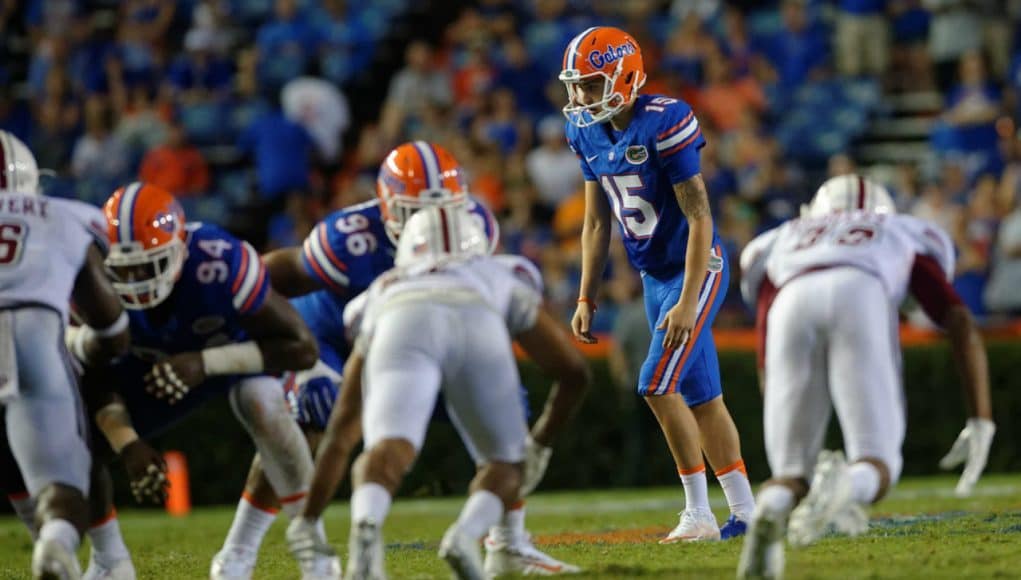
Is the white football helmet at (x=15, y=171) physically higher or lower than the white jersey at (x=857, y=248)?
higher

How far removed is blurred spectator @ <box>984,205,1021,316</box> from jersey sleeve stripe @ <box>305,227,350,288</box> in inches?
284

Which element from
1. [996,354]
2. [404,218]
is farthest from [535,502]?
[404,218]

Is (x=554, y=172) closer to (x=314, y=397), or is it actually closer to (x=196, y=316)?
(x=314, y=397)

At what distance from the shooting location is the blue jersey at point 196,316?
5.88 metres

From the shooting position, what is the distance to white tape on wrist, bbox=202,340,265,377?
19.0 feet

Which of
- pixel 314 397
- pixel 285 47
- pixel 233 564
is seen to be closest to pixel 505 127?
pixel 285 47

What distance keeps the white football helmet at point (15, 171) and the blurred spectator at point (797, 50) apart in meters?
10.5

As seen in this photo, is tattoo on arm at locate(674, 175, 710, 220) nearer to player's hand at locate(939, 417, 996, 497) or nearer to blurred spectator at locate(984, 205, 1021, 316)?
player's hand at locate(939, 417, 996, 497)

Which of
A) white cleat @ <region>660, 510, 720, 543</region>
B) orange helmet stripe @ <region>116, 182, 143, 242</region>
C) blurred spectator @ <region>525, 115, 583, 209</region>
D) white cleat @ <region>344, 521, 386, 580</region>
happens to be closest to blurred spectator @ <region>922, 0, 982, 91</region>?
blurred spectator @ <region>525, 115, 583, 209</region>

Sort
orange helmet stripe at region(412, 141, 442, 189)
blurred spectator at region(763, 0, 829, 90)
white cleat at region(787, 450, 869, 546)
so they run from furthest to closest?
blurred spectator at region(763, 0, 829, 90) < orange helmet stripe at region(412, 141, 442, 189) < white cleat at region(787, 450, 869, 546)

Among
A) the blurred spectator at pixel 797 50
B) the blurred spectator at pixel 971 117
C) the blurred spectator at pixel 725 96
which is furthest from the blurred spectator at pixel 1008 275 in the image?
the blurred spectator at pixel 797 50

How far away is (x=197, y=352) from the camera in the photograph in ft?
19.0

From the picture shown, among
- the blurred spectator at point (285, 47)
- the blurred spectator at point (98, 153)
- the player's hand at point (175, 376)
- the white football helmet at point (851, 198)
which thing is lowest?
the player's hand at point (175, 376)

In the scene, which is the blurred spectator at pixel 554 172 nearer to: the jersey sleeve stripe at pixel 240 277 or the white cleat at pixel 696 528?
the white cleat at pixel 696 528
